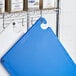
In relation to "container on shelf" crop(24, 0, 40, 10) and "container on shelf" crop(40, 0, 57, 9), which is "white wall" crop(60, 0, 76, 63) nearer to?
"container on shelf" crop(40, 0, 57, 9)

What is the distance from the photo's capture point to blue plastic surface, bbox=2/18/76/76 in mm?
1327

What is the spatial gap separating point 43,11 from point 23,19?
5.7 inches

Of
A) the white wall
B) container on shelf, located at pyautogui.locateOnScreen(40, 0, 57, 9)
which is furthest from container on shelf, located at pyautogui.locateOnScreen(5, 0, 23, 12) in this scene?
the white wall

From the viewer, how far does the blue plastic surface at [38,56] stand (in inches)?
52.2

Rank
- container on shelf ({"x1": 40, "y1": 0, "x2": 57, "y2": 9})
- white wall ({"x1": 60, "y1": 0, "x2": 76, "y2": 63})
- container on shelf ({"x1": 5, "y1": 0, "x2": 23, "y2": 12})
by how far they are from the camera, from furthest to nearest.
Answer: white wall ({"x1": 60, "y1": 0, "x2": 76, "y2": 63}) → container on shelf ({"x1": 40, "y1": 0, "x2": 57, "y2": 9}) → container on shelf ({"x1": 5, "y1": 0, "x2": 23, "y2": 12})

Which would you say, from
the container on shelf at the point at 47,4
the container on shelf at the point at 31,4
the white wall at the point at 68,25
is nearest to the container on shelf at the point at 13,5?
the container on shelf at the point at 31,4

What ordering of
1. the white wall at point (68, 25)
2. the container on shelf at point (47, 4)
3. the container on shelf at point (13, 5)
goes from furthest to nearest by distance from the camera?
1. the white wall at point (68, 25)
2. the container on shelf at point (47, 4)
3. the container on shelf at point (13, 5)

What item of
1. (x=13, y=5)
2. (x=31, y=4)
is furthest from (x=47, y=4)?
(x=13, y=5)

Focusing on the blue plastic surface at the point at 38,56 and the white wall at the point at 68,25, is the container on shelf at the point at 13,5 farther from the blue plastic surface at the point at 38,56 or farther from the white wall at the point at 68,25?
the white wall at the point at 68,25

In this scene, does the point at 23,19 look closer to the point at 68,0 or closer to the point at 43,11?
the point at 43,11

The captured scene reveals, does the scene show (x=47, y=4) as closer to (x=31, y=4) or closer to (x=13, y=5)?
(x=31, y=4)

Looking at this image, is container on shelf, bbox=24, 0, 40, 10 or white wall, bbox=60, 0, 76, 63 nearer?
container on shelf, bbox=24, 0, 40, 10

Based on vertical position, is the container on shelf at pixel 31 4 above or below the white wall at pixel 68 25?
above

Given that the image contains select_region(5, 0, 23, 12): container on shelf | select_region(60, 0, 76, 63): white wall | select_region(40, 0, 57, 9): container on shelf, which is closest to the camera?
select_region(5, 0, 23, 12): container on shelf
